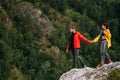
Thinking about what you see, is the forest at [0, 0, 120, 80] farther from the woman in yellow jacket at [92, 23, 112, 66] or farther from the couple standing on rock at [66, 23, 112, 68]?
the woman in yellow jacket at [92, 23, 112, 66]

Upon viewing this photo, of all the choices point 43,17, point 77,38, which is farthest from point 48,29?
point 77,38

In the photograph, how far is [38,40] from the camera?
182 meters

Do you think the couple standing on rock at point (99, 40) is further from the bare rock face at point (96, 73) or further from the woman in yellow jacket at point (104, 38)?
the bare rock face at point (96, 73)

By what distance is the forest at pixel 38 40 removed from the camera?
162000mm

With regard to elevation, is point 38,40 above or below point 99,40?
below

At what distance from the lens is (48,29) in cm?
18825

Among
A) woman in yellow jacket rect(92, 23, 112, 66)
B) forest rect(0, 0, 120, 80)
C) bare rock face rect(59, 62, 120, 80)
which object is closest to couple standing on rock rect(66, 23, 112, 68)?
woman in yellow jacket rect(92, 23, 112, 66)

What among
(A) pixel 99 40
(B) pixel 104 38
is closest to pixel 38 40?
(A) pixel 99 40

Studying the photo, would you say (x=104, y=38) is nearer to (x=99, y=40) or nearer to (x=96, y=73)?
(x=99, y=40)

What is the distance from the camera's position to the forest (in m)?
162

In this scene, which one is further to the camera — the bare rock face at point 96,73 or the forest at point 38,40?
the forest at point 38,40

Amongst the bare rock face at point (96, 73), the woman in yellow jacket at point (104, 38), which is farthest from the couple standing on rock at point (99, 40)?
the bare rock face at point (96, 73)

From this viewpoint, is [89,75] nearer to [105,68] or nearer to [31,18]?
[105,68]

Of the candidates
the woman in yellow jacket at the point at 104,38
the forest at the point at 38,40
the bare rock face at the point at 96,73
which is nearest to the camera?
the bare rock face at the point at 96,73
